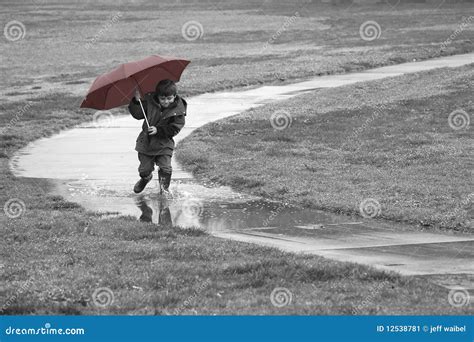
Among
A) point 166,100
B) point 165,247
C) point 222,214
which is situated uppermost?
point 166,100

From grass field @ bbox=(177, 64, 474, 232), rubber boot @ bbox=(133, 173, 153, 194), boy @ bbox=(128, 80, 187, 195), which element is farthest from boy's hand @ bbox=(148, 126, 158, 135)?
grass field @ bbox=(177, 64, 474, 232)

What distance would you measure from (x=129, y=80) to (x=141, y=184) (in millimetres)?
1380

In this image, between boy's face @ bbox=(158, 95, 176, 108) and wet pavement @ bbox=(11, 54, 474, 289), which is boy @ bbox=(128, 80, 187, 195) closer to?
boy's face @ bbox=(158, 95, 176, 108)

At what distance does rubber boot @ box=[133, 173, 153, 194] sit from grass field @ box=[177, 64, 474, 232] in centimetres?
127

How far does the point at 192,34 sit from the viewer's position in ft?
163

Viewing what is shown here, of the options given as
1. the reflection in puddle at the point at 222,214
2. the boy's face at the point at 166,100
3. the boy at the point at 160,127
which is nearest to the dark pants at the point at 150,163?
the boy at the point at 160,127

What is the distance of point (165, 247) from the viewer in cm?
920

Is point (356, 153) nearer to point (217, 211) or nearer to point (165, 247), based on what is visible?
point (217, 211)

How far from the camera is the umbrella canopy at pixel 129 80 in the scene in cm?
1172

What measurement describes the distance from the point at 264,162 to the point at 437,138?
11.4 feet

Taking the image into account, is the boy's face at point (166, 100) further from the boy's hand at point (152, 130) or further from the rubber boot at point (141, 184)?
the rubber boot at point (141, 184)

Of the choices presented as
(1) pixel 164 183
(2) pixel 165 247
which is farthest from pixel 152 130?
(2) pixel 165 247

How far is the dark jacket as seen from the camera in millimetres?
12016

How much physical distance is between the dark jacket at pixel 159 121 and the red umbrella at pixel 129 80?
152mm
